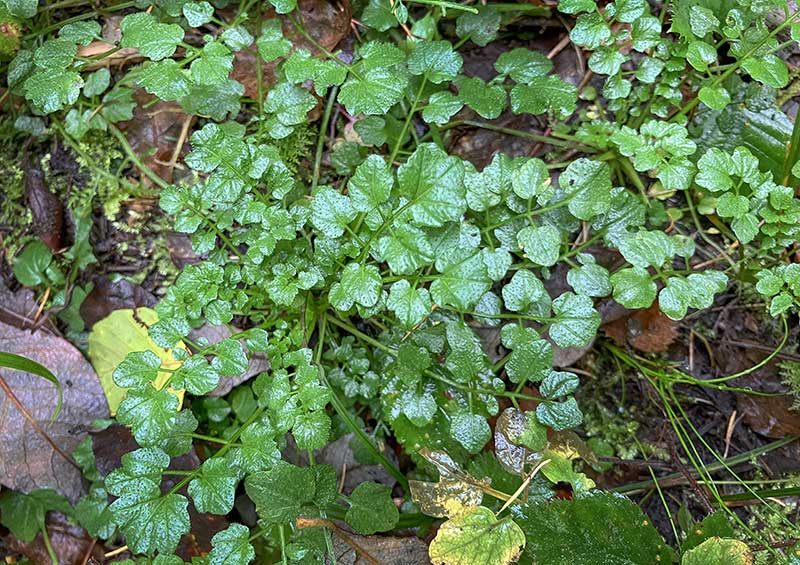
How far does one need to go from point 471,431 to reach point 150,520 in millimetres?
774

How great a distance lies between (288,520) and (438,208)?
814mm

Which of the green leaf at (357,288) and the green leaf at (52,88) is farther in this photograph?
the green leaf at (52,88)

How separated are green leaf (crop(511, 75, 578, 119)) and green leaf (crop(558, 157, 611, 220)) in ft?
0.55

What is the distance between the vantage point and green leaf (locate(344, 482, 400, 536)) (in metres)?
1.51

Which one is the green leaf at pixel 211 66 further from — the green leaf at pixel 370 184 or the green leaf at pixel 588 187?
the green leaf at pixel 588 187

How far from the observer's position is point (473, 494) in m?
1.46

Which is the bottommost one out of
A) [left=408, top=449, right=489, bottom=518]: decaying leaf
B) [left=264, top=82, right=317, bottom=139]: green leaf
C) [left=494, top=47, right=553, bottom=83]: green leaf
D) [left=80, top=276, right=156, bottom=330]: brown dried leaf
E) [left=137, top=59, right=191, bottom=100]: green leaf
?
[left=408, top=449, right=489, bottom=518]: decaying leaf

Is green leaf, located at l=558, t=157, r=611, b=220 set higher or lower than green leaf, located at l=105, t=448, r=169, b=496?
higher

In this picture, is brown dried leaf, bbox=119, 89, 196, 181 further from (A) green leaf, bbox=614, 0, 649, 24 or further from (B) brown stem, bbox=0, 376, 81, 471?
(A) green leaf, bbox=614, 0, 649, 24

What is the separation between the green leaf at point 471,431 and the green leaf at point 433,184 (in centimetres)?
48

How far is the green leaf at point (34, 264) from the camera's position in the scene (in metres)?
1.91

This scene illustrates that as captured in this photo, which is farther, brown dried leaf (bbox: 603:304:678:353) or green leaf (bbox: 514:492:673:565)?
brown dried leaf (bbox: 603:304:678:353)

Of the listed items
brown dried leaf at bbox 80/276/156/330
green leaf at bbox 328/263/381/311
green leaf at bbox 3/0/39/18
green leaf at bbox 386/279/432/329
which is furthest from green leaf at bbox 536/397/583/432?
green leaf at bbox 3/0/39/18

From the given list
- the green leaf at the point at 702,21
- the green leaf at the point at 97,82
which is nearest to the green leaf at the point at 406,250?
the green leaf at the point at 702,21
